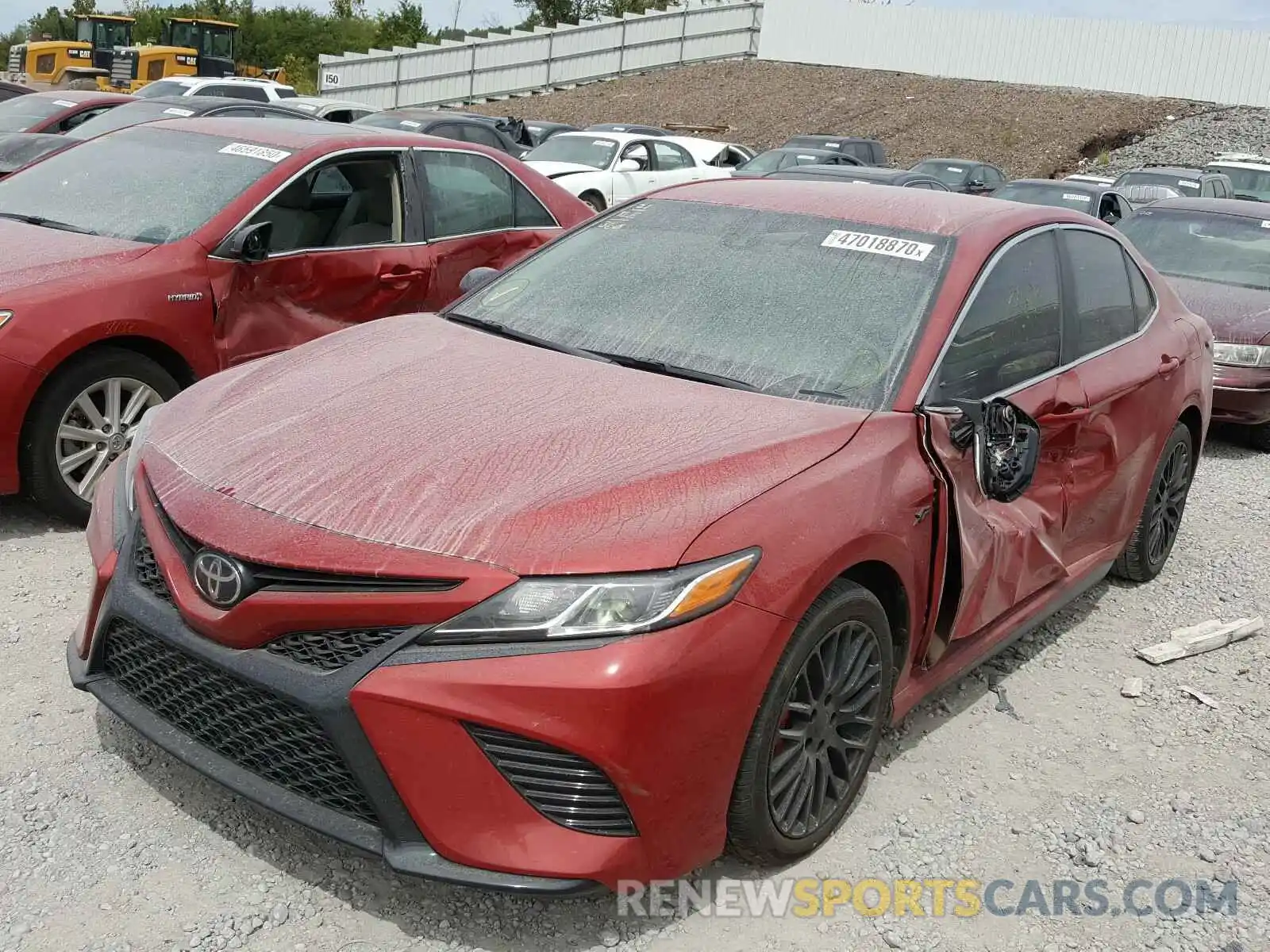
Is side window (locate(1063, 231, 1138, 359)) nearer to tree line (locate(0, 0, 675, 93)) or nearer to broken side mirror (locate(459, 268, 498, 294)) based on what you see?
broken side mirror (locate(459, 268, 498, 294))

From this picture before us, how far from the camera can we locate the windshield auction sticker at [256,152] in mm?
5859

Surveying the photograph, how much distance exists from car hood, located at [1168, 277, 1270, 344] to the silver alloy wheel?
20.7ft

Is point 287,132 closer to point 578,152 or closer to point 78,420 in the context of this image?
point 78,420

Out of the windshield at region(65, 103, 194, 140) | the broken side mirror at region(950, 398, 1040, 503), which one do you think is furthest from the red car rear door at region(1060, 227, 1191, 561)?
the windshield at region(65, 103, 194, 140)

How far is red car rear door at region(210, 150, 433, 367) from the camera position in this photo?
5.52 meters

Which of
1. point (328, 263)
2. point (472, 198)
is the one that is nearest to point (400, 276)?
point (328, 263)

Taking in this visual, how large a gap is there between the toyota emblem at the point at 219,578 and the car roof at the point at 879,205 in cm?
222

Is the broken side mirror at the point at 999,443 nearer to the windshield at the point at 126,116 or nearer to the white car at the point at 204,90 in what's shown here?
the windshield at the point at 126,116

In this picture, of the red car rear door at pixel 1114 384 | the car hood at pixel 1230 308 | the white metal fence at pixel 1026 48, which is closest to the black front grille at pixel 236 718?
the red car rear door at pixel 1114 384

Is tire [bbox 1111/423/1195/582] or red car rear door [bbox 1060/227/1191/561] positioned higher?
red car rear door [bbox 1060/227/1191/561]

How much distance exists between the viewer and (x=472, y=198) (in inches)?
264

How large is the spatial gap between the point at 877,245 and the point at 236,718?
7.64 feet

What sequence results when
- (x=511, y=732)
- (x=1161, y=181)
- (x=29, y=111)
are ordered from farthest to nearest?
(x=1161, y=181) < (x=29, y=111) < (x=511, y=732)

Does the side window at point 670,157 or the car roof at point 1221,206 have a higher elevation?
the car roof at point 1221,206
